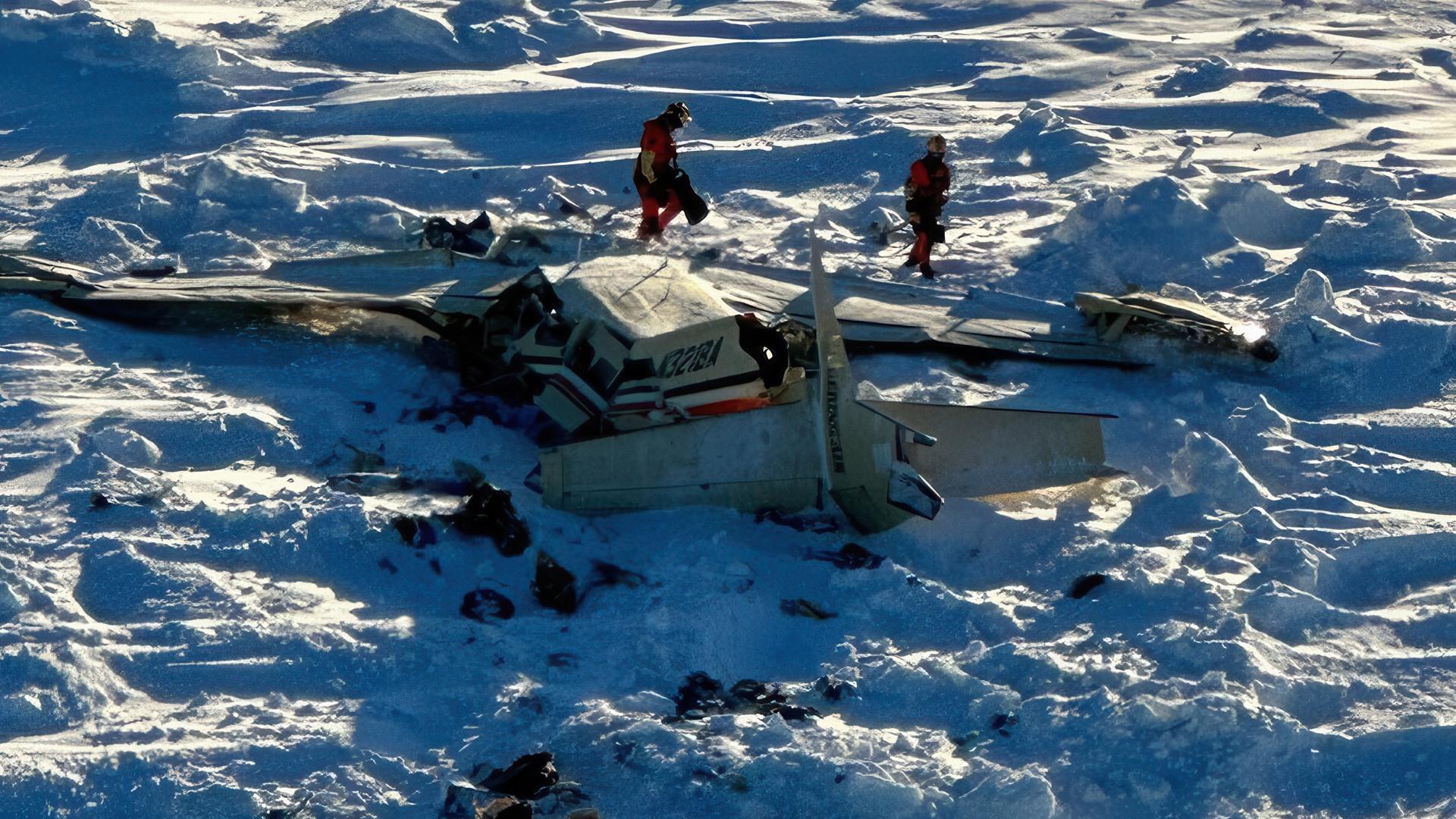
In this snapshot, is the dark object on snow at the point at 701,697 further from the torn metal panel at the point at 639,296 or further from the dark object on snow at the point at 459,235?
the dark object on snow at the point at 459,235

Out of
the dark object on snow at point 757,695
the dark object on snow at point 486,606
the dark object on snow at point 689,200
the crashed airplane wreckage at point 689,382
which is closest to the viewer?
the dark object on snow at point 757,695

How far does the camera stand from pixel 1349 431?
29.3 ft

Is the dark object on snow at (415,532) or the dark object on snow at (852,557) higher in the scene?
the dark object on snow at (415,532)

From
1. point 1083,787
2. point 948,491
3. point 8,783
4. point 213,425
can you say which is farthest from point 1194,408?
point 8,783

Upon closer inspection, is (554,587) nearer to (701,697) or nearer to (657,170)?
(701,697)

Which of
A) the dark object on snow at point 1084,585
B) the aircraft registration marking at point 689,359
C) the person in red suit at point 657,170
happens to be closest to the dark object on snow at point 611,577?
the aircraft registration marking at point 689,359

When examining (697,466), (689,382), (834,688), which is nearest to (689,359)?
(689,382)

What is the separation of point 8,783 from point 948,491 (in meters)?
4.69

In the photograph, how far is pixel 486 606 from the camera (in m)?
7.07

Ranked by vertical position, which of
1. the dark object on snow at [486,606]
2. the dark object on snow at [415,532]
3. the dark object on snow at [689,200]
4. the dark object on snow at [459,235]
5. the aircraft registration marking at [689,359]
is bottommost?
the dark object on snow at [486,606]

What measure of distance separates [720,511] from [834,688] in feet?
4.97

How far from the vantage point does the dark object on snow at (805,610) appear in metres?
7.07

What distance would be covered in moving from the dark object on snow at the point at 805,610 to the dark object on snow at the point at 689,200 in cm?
459

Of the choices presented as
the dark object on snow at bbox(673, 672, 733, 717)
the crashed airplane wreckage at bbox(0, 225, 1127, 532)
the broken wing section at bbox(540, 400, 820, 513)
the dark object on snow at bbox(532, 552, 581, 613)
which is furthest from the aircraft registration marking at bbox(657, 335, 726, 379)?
the dark object on snow at bbox(673, 672, 733, 717)
